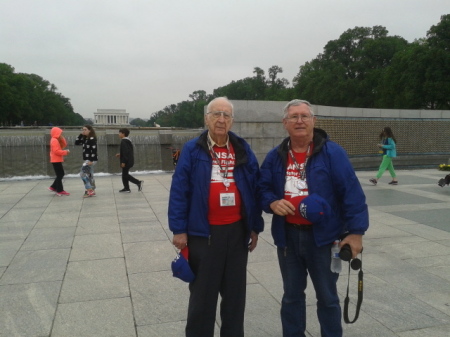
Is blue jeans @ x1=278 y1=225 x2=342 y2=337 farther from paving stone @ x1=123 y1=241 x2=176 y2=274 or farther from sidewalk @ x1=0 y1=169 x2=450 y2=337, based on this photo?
paving stone @ x1=123 y1=241 x2=176 y2=274

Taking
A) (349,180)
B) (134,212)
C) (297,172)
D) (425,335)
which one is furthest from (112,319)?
(134,212)

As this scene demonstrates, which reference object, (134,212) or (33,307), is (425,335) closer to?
(33,307)

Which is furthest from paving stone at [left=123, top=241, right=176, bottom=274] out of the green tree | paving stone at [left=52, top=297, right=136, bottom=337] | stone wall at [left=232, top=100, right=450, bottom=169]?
the green tree

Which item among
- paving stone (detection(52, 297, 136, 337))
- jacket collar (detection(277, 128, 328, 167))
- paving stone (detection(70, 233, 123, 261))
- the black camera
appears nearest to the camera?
the black camera

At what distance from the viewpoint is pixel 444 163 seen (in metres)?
15.8

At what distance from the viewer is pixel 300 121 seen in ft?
8.82

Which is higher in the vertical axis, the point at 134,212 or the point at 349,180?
the point at 349,180

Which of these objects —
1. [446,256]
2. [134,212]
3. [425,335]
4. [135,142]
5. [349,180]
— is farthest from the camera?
[135,142]

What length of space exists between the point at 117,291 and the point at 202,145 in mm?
2046

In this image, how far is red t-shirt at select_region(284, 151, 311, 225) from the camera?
105 inches

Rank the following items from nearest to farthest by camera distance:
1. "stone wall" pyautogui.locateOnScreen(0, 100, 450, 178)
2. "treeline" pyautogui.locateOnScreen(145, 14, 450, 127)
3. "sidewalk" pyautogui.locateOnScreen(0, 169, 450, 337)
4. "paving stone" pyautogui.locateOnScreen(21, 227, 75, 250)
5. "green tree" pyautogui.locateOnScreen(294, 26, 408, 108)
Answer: "sidewalk" pyautogui.locateOnScreen(0, 169, 450, 337)
"paving stone" pyautogui.locateOnScreen(21, 227, 75, 250)
"stone wall" pyautogui.locateOnScreen(0, 100, 450, 178)
"treeline" pyautogui.locateOnScreen(145, 14, 450, 127)
"green tree" pyautogui.locateOnScreen(294, 26, 408, 108)

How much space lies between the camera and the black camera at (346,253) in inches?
99.7

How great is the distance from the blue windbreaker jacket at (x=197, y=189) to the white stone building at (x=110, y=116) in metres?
95.9

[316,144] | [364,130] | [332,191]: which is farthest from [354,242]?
[364,130]
